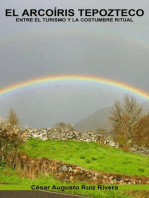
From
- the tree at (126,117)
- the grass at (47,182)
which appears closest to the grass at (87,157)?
the grass at (47,182)

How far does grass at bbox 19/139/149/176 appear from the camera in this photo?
66.7 ft

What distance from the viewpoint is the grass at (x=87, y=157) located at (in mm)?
20328

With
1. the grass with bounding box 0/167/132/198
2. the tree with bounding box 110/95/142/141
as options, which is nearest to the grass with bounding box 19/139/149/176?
the grass with bounding box 0/167/132/198

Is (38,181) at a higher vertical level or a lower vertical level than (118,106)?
lower

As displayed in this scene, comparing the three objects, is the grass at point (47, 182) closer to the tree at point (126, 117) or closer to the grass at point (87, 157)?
the grass at point (87, 157)

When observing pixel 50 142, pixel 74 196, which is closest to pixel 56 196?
pixel 74 196

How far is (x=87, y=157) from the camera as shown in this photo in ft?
76.5

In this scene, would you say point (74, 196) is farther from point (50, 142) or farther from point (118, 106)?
point (118, 106)

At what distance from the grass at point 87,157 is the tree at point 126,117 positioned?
1106 inches

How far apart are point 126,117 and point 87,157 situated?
39333 millimetres

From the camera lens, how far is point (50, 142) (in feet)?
101

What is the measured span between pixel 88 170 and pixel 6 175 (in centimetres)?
562

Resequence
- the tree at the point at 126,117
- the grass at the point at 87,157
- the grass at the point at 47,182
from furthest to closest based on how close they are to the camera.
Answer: the tree at the point at 126,117 < the grass at the point at 87,157 < the grass at the point at 47,182

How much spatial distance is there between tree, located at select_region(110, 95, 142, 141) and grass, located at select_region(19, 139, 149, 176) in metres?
28.1
